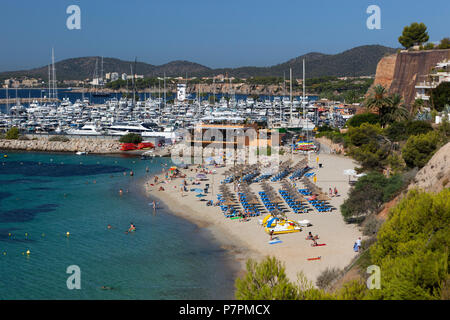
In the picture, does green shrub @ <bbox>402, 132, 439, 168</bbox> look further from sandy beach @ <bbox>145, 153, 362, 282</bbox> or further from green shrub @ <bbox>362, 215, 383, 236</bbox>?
green shrub @ <bbox>362, 215, 383, 236</bbox>

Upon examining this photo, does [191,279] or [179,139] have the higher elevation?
[179,139]

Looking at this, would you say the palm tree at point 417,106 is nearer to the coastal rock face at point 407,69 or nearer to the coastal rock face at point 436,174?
the coastal rock face at point 407,69

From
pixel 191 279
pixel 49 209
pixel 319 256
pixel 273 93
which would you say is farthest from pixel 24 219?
pixel 273 93

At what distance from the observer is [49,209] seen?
33625 mm

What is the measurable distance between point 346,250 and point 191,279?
7.38 meters

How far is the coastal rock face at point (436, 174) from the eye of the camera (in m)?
21.1

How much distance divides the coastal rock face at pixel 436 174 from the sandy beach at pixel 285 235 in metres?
4.10

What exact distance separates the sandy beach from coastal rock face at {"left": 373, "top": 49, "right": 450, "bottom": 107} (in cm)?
2035

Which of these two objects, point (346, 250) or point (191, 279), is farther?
point (346, 250)

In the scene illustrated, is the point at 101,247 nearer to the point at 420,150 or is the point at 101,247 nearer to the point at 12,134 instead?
the point at 420,150

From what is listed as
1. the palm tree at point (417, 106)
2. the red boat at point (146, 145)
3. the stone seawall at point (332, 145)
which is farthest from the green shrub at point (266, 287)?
the red boat at point (146, 145)
